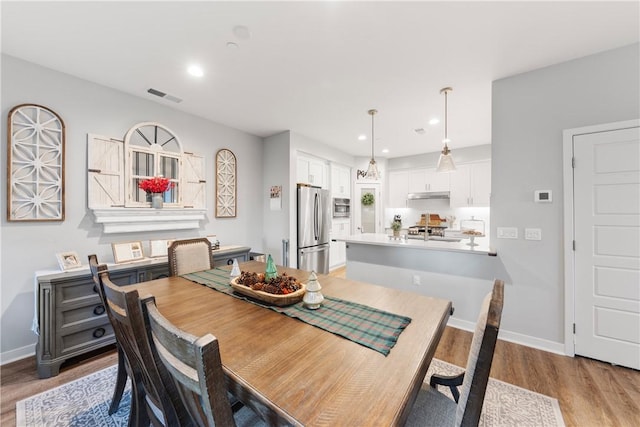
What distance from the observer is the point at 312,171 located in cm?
484

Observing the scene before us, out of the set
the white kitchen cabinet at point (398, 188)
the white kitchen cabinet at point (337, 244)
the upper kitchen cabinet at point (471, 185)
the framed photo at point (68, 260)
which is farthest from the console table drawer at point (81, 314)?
the upper kitchen cabinet at point (471, 185)

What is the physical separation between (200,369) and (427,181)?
19.5 feet

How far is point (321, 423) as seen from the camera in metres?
0.66

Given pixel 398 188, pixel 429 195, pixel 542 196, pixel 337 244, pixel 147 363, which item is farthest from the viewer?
pixel 398 188

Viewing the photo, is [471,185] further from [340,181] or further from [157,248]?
[157,248]

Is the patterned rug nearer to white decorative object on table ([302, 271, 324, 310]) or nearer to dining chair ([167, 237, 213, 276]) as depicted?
dining chair ([167, 237, 213, 276])

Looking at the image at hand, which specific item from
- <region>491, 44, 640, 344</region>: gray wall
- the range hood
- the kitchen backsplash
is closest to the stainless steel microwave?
the kitchen backsplash

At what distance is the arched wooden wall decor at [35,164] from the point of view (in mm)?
2223

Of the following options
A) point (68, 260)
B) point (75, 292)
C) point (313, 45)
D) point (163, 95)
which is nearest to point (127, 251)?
point (68, 260)

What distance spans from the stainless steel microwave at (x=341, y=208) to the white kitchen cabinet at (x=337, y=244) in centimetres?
12

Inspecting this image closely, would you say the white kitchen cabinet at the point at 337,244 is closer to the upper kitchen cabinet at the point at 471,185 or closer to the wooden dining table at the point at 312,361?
the upper kitchen cabinet at the point at 471,185

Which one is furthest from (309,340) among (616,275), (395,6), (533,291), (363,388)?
(616,275)

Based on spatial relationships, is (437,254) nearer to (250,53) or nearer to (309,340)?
(309,340)

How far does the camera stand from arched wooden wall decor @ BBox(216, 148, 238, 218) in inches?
151
